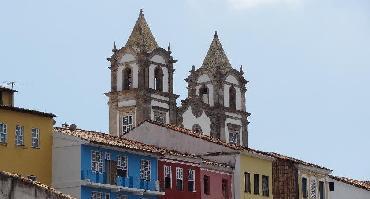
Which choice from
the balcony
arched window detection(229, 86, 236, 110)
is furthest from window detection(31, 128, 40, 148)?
arched window detection(229, 86, 236, 110)

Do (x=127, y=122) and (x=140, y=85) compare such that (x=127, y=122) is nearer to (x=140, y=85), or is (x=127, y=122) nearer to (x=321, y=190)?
(x=140, y=85)

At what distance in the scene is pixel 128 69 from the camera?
106 metres

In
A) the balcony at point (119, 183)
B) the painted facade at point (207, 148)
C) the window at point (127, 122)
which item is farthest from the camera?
the window at point (127, 122)

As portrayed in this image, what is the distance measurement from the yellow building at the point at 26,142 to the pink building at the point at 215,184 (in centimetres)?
1294

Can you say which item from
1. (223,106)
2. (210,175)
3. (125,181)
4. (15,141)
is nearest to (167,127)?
(210,175)

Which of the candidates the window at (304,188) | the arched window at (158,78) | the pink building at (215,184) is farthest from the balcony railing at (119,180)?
the arched window at (158,78)

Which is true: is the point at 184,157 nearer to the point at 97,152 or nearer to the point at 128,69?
the point at 97,152

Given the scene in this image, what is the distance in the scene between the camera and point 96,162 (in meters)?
55.8

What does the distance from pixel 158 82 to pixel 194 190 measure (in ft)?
145

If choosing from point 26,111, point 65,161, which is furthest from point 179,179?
point 26,111

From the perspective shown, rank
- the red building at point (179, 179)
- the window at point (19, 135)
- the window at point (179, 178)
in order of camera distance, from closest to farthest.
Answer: the window at point (19, 135) < the red building at point (179, 179) < the window at point (179, 178)

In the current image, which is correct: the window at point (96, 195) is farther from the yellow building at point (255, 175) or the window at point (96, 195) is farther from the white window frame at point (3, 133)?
the yellow building at point (255, 175)

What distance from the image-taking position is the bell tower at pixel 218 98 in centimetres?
10925

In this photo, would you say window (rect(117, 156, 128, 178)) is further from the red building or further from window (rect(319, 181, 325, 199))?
window (rect(319, 181, 325, 199))
